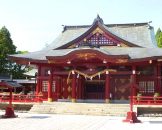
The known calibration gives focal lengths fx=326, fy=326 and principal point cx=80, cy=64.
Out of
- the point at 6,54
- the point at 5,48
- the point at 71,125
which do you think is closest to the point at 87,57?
the point at 71,125

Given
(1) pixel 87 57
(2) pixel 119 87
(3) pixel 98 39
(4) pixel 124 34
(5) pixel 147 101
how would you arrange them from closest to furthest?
(5) pixel 147 101 < (1) pixel 87 57 < (2) pixel 119 87 < (3) pixel 98 39 < (4) pixel 124 34

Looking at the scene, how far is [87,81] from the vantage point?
3244 cm

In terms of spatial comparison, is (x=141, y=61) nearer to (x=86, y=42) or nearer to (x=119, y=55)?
(x=119, y=55)

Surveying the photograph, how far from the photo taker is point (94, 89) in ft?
107

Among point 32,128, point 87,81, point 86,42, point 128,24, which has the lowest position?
point 32,128

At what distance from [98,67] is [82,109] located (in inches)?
209

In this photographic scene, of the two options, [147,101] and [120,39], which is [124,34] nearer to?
[120,39]

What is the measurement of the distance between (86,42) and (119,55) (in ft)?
21.1

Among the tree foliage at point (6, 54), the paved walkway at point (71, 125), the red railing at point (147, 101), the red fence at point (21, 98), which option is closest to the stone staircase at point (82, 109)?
the red railing at point (147, 101)

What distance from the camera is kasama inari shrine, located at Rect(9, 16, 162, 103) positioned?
92.8ft

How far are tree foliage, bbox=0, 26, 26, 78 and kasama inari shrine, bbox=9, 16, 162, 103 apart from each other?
19140 millimetres

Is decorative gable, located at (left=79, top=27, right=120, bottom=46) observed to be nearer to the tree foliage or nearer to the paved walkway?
the paved walkway

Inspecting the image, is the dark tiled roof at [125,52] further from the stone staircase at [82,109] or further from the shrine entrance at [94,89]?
the stone staircase at [82,109]

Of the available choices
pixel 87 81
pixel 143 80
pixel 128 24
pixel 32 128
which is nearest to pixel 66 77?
pixel 87 81
